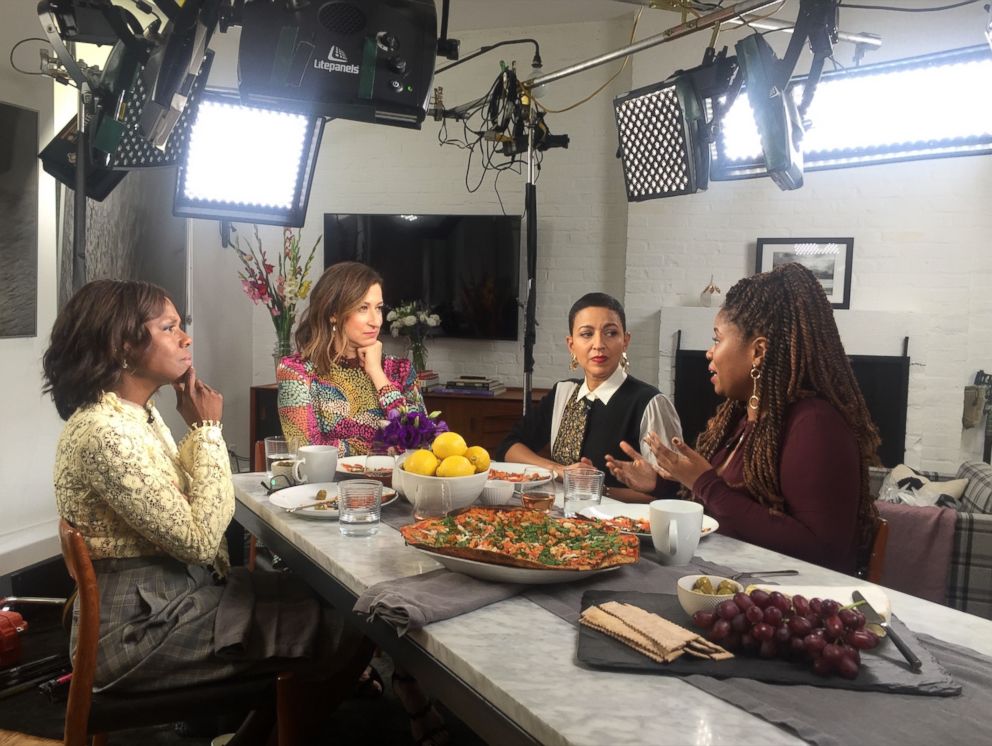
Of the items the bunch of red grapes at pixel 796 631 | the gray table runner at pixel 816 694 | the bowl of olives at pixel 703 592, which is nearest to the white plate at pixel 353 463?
Result: the gray table runner at pixel 816 694

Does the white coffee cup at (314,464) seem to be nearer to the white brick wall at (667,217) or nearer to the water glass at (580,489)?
the water glass at (580,489)

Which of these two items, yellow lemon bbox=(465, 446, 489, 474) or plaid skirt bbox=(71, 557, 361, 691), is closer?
plaid skirt bbox=(71, 557, 361, 691)

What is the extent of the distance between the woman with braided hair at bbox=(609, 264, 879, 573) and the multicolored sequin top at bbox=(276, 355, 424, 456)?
3.62ft

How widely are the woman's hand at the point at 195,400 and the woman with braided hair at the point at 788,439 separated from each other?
3.27ft

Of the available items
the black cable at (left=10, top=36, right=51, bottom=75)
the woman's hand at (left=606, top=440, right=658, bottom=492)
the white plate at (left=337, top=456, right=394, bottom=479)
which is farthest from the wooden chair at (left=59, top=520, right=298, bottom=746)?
the black cable at (left=10, top=36, right=51, bottom=75)

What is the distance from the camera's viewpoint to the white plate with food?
209cm

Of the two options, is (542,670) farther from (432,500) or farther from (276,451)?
(276,451)

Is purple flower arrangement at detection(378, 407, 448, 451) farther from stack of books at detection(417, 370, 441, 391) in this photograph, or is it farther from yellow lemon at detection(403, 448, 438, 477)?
stack of books at detection(417, 370, 441, 391)

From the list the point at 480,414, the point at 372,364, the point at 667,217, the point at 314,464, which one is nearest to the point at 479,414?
the point at 480,414

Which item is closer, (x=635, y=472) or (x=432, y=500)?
(x=432, y=500)

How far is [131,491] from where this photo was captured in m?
1.63

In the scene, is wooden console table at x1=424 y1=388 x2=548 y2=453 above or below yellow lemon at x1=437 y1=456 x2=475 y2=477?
below

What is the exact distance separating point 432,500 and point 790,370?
0.84 meters

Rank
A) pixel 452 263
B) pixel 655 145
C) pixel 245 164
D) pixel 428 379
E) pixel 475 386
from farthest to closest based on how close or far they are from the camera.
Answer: pixel 452 263 → pixel 428 379 → pixel 475 386 → pixel 245 164 → pixel 655 145
